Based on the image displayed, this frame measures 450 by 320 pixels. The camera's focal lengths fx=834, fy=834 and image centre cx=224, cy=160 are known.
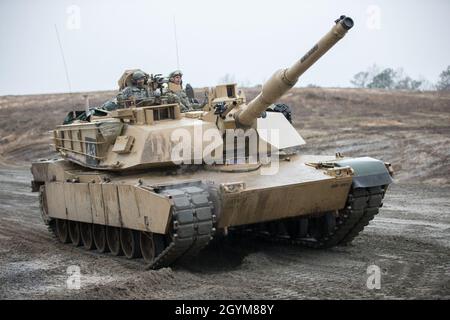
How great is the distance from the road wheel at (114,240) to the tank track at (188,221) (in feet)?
8.40

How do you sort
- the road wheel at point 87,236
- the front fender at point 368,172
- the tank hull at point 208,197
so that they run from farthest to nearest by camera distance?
the road wheel at point 87,236, the front fender at point 368,172, the tank hull at point 208,197

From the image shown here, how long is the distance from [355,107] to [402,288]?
84.5ft

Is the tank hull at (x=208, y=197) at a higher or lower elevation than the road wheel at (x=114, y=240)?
higher

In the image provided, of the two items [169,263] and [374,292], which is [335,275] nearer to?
[374,292]

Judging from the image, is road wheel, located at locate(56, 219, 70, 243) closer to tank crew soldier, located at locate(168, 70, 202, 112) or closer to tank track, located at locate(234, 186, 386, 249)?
tank crew soldier, located at locate(168, 70, 202, 112)

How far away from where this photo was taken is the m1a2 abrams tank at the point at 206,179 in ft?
41.1

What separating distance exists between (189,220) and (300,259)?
8.65ft

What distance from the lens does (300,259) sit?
45.7 feet

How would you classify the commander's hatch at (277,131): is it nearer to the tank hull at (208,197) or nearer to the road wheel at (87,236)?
the tank hull at (208,197)

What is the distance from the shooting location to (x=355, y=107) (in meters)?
36.2

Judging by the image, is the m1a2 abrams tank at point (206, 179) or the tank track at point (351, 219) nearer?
the m1a2 abrams tank at point (206, 179)

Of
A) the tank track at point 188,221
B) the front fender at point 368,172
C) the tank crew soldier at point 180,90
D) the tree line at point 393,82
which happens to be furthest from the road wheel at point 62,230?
the tree line at point 393,82
